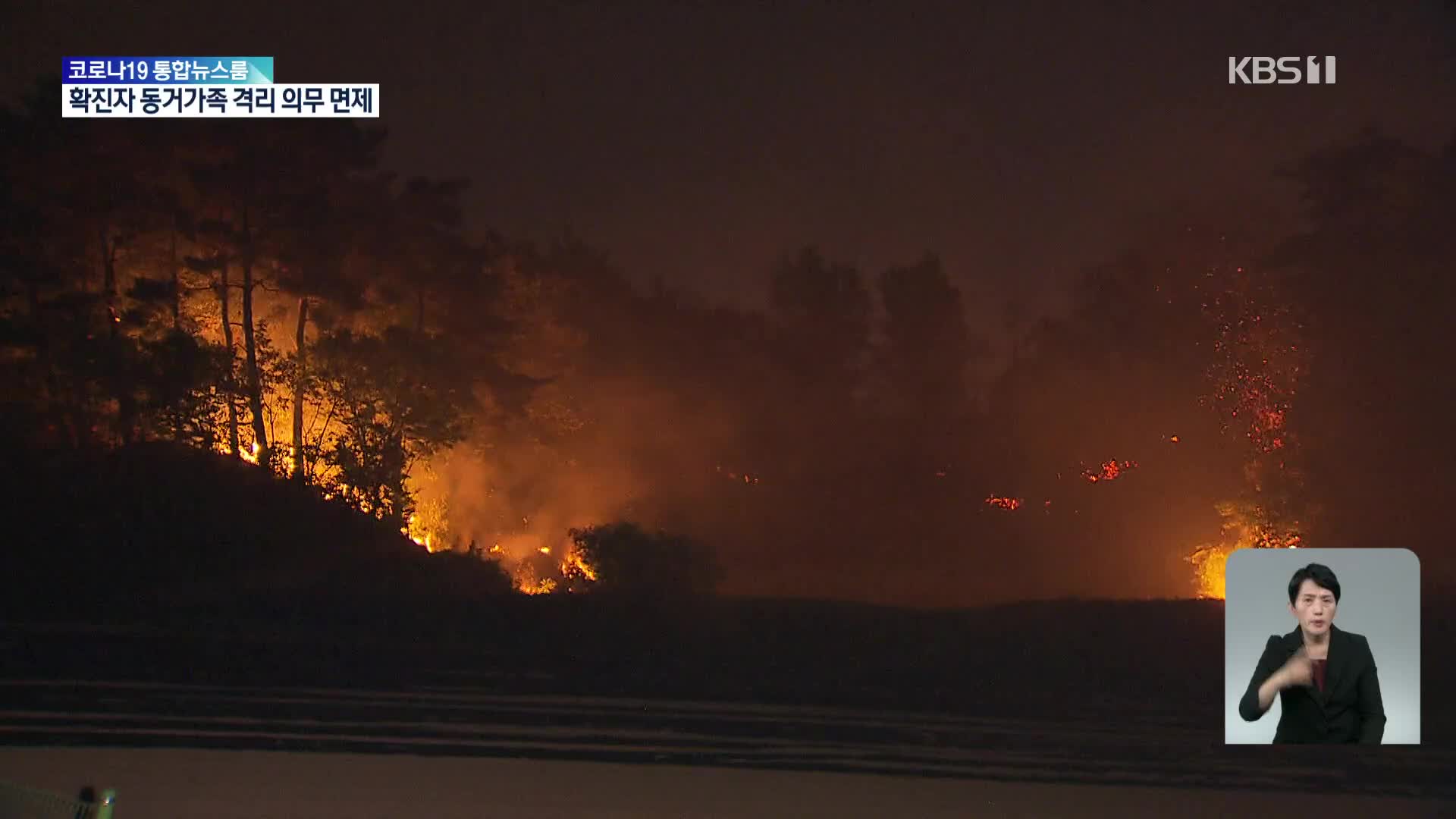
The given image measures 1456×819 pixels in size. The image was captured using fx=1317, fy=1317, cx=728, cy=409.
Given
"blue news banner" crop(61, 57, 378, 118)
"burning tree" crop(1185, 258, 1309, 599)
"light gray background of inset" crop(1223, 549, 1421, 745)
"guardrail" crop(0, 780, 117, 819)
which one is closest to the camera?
"guardrail" crop(0, 780, 117, 819)

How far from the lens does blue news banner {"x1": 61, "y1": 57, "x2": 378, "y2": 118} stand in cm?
1266

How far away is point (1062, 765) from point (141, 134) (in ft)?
60.7

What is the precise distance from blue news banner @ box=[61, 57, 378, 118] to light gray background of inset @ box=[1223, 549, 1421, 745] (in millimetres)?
10358

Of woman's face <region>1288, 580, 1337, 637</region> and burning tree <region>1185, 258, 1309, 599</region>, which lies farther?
burning tree <region>1185, 258, 1309, 599</region>

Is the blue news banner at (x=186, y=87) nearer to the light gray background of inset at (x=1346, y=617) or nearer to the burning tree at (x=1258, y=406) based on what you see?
the light gray background of inset at (x=1346, y=617)

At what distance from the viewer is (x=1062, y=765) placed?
31.9 feet

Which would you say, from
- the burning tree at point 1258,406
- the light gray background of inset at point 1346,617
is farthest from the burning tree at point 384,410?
the light gray background of inset at point 1346,617

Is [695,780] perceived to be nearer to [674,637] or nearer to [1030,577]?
[674,637]

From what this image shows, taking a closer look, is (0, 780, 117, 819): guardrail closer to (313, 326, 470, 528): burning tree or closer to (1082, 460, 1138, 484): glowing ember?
(313, 326, 470, 528): burning tree

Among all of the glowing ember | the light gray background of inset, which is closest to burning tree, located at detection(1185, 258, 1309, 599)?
the glowing ember

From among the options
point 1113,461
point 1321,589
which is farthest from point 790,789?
point 1113,461

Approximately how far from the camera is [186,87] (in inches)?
504

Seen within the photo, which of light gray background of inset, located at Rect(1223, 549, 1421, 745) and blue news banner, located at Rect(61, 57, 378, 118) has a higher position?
blue news banner, located at Rect(61, 57, 378, 118)

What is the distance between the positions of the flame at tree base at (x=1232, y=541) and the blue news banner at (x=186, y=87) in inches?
625
